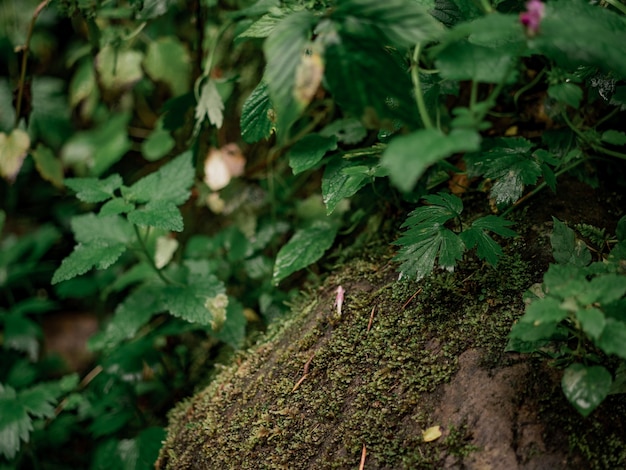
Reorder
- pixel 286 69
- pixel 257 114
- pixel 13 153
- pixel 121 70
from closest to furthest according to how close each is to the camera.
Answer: pixel 286 69 → pixel 257 114 → pixel 13 153 → pixel 121 70

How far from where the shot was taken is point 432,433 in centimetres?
107

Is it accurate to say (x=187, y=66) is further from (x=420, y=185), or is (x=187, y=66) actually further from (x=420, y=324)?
(x=420, y=324)

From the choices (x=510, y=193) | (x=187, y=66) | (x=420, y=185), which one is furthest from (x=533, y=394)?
(x=187, y=66)

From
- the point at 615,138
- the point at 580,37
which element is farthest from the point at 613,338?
the point at 615,138

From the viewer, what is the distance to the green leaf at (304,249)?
1.56 metres

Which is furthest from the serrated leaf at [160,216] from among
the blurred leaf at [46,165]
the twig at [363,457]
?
the blurred leaf at [46,165]

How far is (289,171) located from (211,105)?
0.57 metres

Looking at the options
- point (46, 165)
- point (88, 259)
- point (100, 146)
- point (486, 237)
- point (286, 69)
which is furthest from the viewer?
point (100, 146)

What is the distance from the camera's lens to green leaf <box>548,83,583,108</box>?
3.68 feet

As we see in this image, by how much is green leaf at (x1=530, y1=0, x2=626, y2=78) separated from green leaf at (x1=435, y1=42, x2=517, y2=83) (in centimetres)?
6

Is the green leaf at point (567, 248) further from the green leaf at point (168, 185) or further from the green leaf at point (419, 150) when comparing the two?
the green leaf at point (168, 185)

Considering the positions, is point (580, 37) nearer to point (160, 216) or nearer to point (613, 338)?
point (613, 338)

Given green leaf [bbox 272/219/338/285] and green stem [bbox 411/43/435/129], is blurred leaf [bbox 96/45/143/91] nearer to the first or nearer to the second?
green leaf [bbox 272/219/338/285]

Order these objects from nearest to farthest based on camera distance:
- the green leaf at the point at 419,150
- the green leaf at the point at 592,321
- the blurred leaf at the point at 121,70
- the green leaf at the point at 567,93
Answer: the green leaf at the point at 419,150, the green leaf at the point at 592,321, the green leaf at the point at 567,93, the blurred leaf at the point at 121,70
